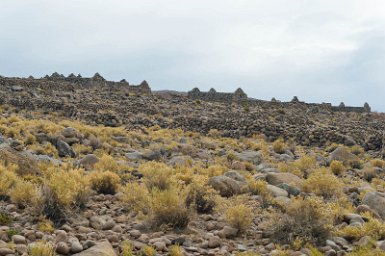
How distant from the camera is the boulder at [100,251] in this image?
22.0ft

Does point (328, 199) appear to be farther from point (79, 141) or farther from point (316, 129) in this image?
point (316, 129)

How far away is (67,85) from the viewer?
4312cm

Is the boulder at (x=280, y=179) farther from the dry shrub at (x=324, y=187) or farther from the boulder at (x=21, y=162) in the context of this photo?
the boulder at (x=21, y=162)

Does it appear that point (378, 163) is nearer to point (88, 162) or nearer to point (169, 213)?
point (88, 162)

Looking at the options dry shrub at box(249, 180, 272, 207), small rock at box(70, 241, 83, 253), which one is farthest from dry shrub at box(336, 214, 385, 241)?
small rock at box(70, 241, 83, 253)

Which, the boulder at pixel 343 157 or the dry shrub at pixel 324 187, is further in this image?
the boulder at pixel 343 157

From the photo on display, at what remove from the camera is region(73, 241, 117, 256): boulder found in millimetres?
6691

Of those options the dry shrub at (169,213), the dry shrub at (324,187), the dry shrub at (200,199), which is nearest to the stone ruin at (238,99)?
the dry shrub at (324,187)

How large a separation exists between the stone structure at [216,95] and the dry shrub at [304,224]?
4229cm

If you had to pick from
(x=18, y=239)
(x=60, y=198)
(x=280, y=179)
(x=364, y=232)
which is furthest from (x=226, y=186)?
(x=18, y=239)

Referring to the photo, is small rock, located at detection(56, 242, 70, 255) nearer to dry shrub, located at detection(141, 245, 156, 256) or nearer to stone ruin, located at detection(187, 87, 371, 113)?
dry shrub, located at detection(141, 245, 156, 256)

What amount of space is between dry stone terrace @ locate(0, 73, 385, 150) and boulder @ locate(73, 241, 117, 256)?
2356 cm

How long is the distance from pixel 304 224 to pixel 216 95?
44.9 meters

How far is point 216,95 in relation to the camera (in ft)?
175
